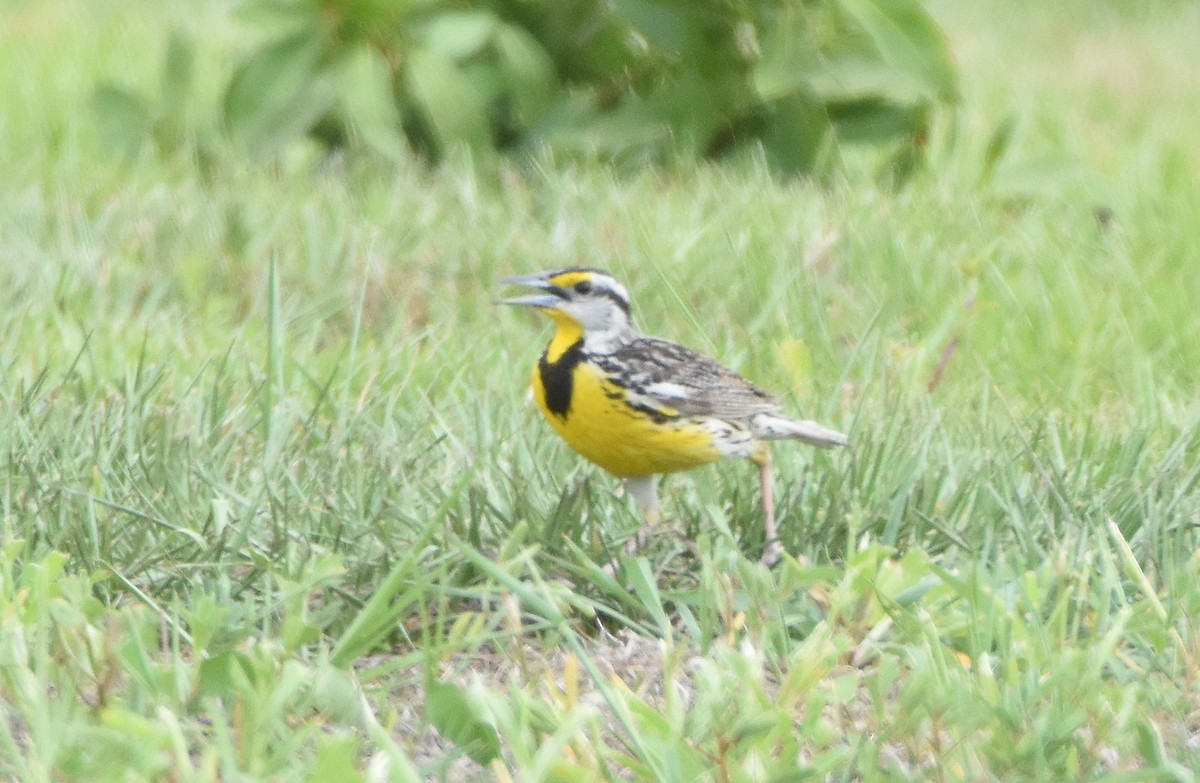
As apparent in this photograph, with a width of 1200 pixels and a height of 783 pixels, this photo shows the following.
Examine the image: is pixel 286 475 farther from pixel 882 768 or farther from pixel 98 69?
pixel 98 69

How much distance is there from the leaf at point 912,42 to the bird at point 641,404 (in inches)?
103

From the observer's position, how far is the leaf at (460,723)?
254 cm

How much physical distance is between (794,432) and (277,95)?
11.3 ft

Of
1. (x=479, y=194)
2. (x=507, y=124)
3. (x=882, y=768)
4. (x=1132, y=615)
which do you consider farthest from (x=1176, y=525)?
(x=507, y=124)

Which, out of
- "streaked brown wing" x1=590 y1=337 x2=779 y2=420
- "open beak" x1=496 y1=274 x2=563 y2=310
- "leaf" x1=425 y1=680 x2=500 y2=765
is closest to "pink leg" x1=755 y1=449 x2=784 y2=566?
"streaked brown wing" x1=590 y1=337 x2=779 y2=420

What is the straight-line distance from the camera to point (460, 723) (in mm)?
2561

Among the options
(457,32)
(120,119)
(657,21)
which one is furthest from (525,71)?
(120,119)

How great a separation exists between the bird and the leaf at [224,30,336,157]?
2899mm

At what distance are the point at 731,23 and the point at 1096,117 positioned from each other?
310 centimetres

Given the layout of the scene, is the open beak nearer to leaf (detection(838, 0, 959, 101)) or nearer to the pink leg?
the pink leg

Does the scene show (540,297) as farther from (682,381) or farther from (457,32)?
(457,32)

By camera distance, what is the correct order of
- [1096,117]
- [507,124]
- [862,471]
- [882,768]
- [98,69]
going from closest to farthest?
[882,768] < [862,471] < [507,124] < [98,69] < [1096,117]

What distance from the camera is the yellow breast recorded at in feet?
11.4

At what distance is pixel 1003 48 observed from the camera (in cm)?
1103
